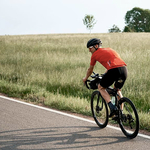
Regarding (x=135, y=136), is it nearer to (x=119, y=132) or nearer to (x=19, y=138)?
(x=119, y=132)

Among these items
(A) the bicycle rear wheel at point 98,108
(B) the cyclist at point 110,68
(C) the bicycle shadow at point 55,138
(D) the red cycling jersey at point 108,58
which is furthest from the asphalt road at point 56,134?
(D) the red cycling jersey at point 108,58

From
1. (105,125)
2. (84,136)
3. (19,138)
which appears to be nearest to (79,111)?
(105,125)

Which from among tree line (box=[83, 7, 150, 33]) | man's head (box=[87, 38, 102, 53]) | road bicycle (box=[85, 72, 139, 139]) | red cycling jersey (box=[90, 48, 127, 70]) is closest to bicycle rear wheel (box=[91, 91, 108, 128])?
road bicycle (box=[85, 72, 139, 139])

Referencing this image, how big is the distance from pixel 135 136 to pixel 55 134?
1575 millimetres

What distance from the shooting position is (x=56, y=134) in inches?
197

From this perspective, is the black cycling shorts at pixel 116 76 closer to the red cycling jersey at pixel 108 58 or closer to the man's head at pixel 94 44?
the red cycling jersey at pixel 108 58

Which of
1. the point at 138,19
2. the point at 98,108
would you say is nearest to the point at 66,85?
the point at 98,108

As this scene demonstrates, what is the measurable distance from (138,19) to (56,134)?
9573cm

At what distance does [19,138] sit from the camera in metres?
4.79

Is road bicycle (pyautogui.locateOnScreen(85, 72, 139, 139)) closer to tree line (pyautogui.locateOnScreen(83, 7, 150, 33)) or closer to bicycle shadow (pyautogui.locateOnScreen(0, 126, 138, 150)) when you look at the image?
bicycle shadow (pyautogui.locateOnScreen(0, 126, 138, 150))

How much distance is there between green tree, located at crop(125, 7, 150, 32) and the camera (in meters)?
91.5

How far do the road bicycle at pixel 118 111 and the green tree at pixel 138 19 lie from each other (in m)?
88.4

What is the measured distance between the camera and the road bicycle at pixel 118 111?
184 inches

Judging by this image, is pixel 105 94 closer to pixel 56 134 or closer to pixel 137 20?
pixel 56 134
